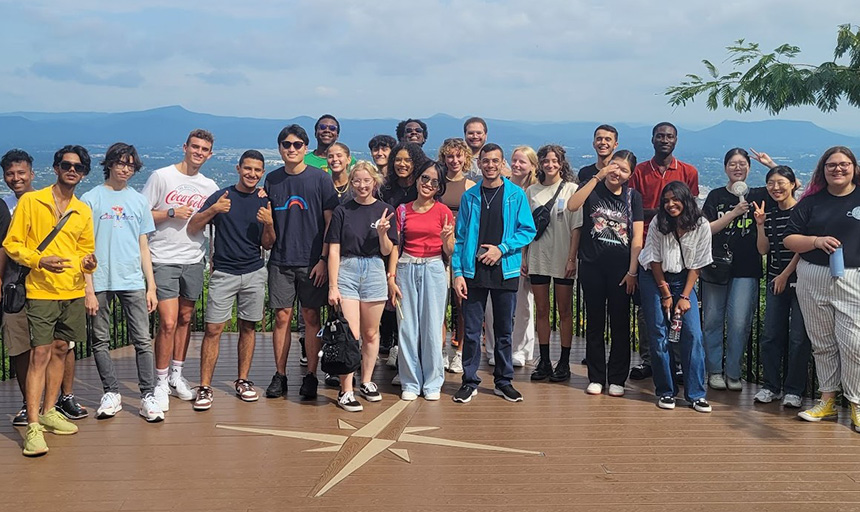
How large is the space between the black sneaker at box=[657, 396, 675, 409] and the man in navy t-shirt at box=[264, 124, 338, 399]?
2379 mm

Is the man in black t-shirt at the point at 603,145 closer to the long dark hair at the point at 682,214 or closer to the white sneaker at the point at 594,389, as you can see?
the long dark hair at the point at 682,214

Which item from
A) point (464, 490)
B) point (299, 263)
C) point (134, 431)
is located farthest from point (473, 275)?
point (134, 431)

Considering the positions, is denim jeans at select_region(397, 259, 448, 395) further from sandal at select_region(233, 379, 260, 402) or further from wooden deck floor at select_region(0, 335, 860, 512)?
sandal at select_region(233, 379, 260, 402)

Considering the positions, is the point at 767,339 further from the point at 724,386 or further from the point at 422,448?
the point at 422,448

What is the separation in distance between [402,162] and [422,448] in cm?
209

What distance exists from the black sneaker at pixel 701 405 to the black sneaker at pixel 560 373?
1074 millimetres

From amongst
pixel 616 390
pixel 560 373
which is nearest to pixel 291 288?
pixel 560 373

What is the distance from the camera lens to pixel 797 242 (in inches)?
199

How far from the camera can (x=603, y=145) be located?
6.03 meters

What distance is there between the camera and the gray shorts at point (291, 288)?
18.1 feet

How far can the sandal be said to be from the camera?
18.2ft

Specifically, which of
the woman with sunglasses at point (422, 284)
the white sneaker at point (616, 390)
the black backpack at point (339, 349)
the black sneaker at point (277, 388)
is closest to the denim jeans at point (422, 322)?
the woman with sunglasses at point (422, 284)

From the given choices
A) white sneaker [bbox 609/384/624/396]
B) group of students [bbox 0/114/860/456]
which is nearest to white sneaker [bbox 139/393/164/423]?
group of students [bbox 0/114/860/456]

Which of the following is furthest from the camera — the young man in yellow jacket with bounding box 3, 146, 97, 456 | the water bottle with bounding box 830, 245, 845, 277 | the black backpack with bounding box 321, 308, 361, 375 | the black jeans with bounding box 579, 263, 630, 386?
the black jeans with bounding box 579, 263, 630, 386
